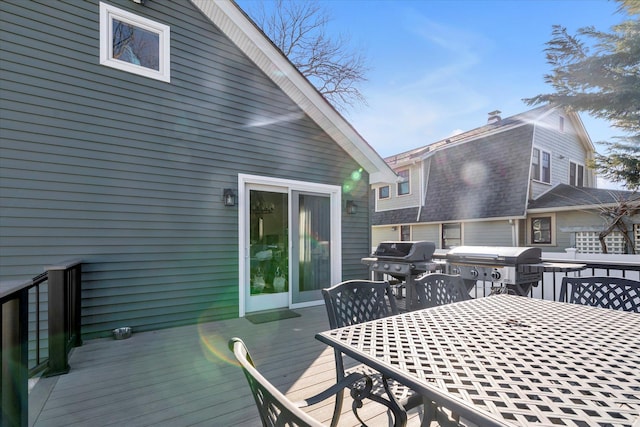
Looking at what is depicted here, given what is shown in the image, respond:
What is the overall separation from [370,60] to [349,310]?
28.4 feet

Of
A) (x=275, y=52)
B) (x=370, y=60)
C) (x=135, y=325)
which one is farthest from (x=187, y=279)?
(x=370, y=60)

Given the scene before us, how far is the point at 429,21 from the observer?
6.20 m

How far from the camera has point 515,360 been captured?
3.59 feet

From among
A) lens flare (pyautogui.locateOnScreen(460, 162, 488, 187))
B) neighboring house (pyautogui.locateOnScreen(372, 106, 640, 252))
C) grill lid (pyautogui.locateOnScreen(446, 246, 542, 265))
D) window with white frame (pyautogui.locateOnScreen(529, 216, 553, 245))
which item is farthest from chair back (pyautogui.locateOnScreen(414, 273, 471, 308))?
lens flare (pyautogui.locateOnScreen(460, 162, 488, 187))

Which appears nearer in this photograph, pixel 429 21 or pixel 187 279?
pixel 187 279

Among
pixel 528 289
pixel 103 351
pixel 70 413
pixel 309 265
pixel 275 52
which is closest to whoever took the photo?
pixel 70 413

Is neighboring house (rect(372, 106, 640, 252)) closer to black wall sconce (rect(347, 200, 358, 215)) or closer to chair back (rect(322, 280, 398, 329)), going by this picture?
black wall sconce (rect(347, 200, 358, 215))

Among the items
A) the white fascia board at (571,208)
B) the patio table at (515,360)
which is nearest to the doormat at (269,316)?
the patio table at (515,360)

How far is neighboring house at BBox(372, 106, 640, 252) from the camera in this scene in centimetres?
894

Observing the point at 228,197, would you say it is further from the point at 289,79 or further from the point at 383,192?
the point at 383,192

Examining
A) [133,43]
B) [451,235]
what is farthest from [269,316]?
[451,235]

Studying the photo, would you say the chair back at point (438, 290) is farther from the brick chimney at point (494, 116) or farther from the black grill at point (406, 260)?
the brick chimney at point (494, 116)

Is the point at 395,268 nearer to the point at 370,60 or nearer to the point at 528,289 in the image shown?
the point at 528,289

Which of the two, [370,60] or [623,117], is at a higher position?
[370,60]
